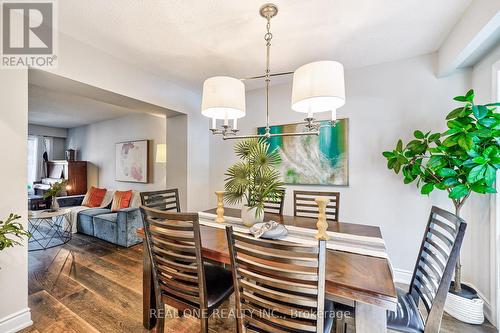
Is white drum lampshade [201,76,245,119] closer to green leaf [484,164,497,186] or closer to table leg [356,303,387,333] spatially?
table leg [356,303,387,333]

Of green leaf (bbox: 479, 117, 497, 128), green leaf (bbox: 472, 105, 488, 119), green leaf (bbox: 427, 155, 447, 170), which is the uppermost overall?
green leaf (bbox: 472, 105, 488, 119)

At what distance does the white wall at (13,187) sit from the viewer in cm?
165

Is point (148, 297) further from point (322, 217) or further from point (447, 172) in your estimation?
point (447, 172)

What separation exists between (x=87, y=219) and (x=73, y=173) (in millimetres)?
2273

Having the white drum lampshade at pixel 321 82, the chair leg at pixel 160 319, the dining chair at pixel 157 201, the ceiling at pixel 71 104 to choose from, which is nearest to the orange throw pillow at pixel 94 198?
the ceiling at pixel 71 104

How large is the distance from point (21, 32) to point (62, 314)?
7.97 ft

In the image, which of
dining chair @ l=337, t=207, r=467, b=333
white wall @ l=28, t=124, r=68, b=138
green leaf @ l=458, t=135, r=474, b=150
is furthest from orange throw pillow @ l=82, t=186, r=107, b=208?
green leaf @ l=458, t=135, r=474, b=150

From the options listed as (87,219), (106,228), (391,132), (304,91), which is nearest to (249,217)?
(304,91)

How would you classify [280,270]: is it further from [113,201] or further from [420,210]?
[113,201]

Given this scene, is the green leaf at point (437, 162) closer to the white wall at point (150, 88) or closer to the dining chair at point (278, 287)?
the dining chair at point (278, 287)

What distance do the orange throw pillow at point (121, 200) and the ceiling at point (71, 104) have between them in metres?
1.67

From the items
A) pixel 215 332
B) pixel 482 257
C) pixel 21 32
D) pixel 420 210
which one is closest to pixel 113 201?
pixel 21 32

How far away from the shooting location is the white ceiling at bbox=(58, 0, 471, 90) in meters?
1.67

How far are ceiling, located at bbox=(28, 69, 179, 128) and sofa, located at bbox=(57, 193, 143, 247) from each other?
1.70 meters
